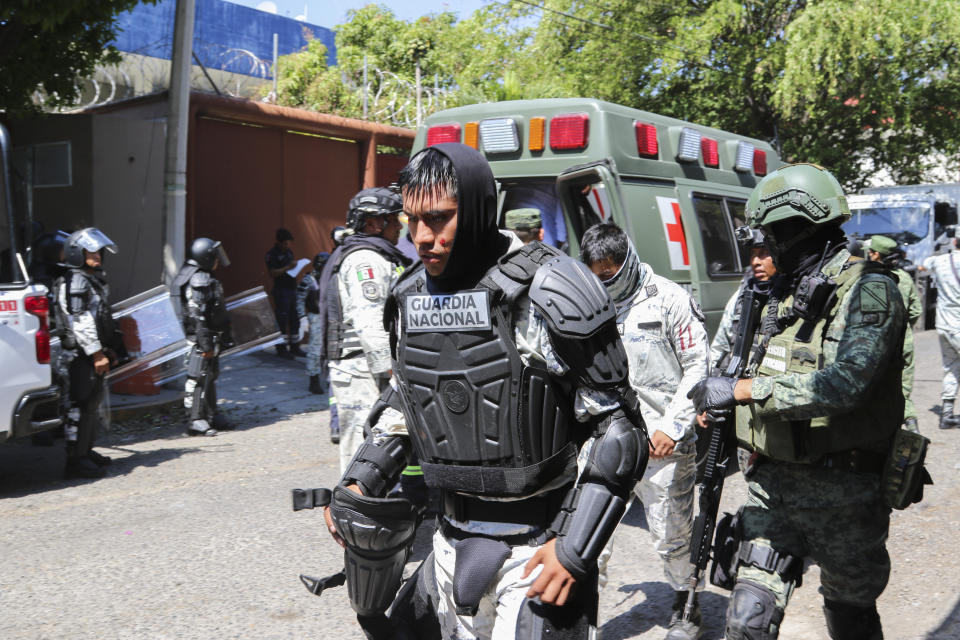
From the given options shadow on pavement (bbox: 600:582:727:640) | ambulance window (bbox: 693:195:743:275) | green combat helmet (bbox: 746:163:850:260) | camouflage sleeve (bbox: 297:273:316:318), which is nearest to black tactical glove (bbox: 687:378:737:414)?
green combat helmet (bbox: 746:163:850:260)

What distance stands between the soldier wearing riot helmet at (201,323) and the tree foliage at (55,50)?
2.14 metres

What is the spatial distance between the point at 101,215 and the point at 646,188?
7.24m

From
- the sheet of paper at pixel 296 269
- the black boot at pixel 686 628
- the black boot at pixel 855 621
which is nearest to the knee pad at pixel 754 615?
the black boot at pixel 855 621

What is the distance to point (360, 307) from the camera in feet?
15.4

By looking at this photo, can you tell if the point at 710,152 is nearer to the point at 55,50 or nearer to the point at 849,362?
the point at 849,362

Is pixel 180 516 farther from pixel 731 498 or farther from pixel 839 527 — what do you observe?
pixel 839 527

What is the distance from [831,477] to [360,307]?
2578 mm

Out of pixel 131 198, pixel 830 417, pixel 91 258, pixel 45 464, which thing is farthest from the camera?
pixel 131 198

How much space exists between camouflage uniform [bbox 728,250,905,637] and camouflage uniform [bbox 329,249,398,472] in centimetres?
217

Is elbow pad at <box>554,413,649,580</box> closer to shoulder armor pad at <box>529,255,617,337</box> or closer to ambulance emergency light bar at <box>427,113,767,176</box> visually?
shoulder armor pad at <box>529,255,617,337</box>

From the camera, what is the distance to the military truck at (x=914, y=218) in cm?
1574

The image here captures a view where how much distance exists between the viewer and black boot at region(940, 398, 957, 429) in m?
8.23

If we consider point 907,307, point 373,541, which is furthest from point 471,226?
point 907,307

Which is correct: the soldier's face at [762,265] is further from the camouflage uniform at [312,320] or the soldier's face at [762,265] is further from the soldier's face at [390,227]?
the camouflage uniform at [312,320]
